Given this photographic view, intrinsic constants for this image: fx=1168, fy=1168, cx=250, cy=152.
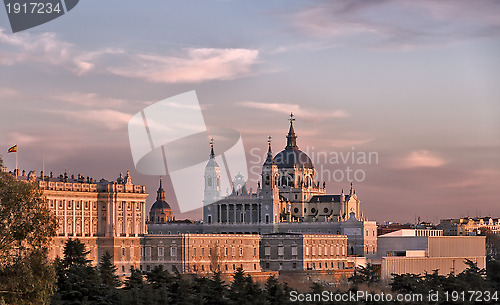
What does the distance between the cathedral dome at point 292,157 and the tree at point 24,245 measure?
→ 12023 centimetres

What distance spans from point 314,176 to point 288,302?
4270 inches

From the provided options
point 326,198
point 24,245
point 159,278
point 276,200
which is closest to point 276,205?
point 276,200

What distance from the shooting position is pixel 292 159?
177 m

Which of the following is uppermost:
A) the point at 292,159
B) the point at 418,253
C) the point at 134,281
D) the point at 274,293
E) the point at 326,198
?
the point at 292,159

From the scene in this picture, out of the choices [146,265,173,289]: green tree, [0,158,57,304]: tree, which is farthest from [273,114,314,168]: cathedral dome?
[0,158,57,304]: tree

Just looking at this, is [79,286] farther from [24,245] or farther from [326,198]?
[326,198]

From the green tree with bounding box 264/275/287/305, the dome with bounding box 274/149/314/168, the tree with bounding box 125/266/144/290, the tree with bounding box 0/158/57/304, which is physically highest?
the dome with bounding box 274/149/314/168

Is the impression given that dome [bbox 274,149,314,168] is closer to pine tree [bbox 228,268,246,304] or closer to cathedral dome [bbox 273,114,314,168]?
cathedral dome [bbox 273,114,314,168]

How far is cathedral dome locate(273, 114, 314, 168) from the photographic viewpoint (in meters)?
177

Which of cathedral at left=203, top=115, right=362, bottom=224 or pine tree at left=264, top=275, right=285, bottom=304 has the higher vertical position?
cathedral at left=203, top=115, right=362, bottom=224

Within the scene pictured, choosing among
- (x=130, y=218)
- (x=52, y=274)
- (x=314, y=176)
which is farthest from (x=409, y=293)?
Answer: (x=314, y=176)

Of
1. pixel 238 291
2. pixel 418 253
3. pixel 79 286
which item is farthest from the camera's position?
pixel 418 253

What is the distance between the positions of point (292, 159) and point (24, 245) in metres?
121

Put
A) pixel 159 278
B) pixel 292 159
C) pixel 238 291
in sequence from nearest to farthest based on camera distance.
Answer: pixel 238 291 → pixel 159 278 → pixel 292 159
